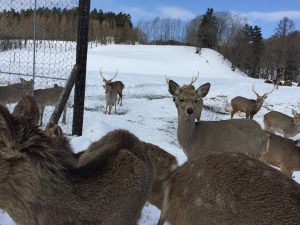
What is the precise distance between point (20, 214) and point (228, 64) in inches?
2705

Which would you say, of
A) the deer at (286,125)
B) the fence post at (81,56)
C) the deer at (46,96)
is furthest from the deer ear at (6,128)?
the deer at (286,125)

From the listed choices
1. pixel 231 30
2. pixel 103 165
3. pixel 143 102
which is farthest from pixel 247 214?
pixel 231 30

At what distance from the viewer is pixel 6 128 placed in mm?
2551

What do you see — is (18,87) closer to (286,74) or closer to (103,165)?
(103,165)

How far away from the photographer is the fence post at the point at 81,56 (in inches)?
387

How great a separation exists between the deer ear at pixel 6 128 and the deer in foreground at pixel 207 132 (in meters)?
6.49

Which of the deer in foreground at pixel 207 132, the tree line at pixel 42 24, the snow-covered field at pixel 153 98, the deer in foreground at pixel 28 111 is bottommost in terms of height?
the snow-covered field at pixel 153 98

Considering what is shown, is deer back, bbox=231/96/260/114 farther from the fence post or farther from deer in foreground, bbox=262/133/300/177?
the fence post

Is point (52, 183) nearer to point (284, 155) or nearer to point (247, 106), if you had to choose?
point (284, 155)

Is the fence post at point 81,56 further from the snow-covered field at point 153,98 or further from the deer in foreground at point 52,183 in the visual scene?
the deer in foreground at point 52,183

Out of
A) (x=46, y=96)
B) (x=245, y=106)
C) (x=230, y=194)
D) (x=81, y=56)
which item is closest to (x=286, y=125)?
(x=245, y=106)

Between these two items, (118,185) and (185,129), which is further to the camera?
(185,129)

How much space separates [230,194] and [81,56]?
23.3 feet

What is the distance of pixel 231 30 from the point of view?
86500 millimetres
